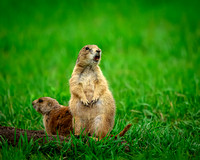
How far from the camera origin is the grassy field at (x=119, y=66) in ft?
12.5

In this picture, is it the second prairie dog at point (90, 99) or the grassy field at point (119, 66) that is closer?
the grassy field at point (119, 66)

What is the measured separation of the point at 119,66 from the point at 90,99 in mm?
3677

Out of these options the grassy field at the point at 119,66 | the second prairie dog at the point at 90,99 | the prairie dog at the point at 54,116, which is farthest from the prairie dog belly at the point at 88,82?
the grassy field at the point at 119,66

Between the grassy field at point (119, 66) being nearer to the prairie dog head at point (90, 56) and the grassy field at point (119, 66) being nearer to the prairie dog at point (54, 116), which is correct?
the prairie dog at point (54, 116)

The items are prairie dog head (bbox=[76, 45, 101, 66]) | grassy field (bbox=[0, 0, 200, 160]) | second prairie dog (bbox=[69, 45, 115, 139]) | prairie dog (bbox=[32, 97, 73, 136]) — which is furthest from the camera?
prairie dog (bbox=[32, 97, 73, 136])

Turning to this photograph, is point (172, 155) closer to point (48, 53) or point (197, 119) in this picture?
point (197, 119)

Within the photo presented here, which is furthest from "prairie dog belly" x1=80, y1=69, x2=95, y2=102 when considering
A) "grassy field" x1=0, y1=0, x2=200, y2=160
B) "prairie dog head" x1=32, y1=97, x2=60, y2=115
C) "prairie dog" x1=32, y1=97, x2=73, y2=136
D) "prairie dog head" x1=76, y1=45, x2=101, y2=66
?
"prairie dog head" x1=32, y1=97, x2=60, y2=115

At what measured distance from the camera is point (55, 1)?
1295 centimetres

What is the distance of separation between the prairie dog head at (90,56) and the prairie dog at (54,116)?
0.78 meters

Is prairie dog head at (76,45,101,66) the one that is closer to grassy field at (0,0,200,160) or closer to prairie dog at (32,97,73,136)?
prairie dog at (32,97,73,136)

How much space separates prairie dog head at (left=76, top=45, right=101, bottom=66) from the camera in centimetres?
420

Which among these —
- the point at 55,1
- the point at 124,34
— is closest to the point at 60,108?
the point at 124,34

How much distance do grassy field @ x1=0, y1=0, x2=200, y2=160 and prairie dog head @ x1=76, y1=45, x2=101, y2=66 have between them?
40.6 inches

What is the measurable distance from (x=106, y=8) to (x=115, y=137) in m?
8.63
